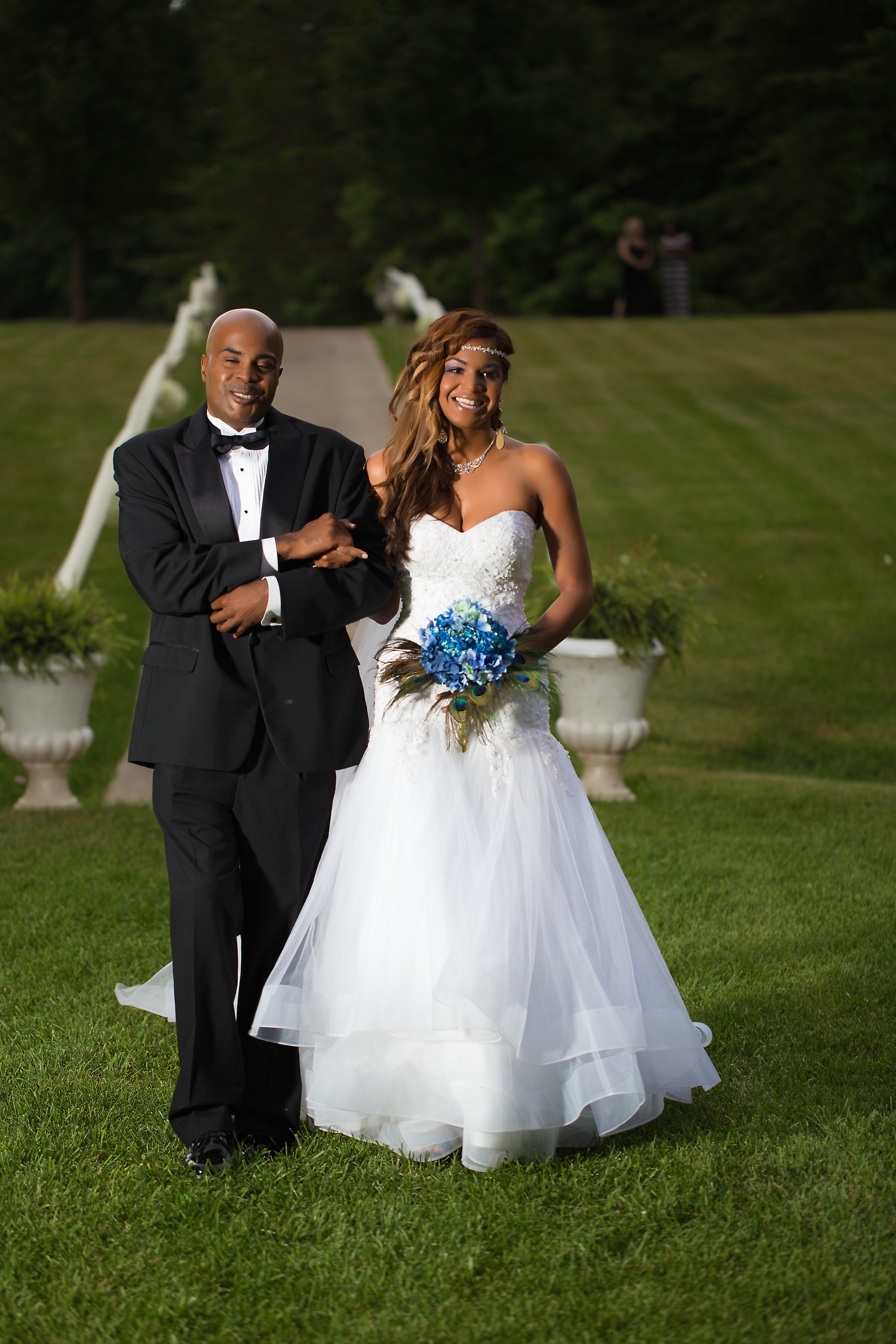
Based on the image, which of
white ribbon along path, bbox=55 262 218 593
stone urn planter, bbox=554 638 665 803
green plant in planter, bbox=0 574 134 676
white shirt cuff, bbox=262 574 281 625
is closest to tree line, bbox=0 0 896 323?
white ribbon along path, bbox=55 262 218 593

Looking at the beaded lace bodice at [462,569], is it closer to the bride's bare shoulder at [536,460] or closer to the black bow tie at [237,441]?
the bride's bare shoulder at [536,460]

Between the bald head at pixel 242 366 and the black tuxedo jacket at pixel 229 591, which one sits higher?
the bald head at pixel 242 366

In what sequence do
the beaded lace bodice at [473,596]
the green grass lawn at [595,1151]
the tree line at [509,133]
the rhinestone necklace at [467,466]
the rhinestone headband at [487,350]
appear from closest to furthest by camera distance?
the green grass lawn at [595,1151]
the beaded lace bodice at [473,596]
the rhinestone headband at [487,350]
the rhinestone necklace at [467,466]
the tree line at [509,133]

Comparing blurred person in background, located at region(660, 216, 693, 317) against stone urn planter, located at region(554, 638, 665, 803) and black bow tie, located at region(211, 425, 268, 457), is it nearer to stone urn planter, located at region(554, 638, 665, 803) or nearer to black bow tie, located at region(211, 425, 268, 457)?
stone urn planter, located at region(554, 638, 665, 803)

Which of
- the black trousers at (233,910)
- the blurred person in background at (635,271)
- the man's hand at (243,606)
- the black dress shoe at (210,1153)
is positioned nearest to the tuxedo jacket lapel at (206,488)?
the man's hand at (243,606)

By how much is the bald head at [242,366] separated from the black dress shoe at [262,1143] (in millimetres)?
2032

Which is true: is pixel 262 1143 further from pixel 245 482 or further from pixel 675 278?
Answer: pixel 675 278

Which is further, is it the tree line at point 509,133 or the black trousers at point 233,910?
the tree line at point 509,133

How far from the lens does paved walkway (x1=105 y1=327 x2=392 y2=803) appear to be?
56.7 ft

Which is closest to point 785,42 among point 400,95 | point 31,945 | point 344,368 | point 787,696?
Answer: point 400,95

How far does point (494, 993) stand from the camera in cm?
364

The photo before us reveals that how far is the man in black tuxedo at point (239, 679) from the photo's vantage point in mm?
3740

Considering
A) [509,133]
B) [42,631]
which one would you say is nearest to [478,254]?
[509,133]

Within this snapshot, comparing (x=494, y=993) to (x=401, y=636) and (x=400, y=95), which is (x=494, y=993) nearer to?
(x=401, y=636)
